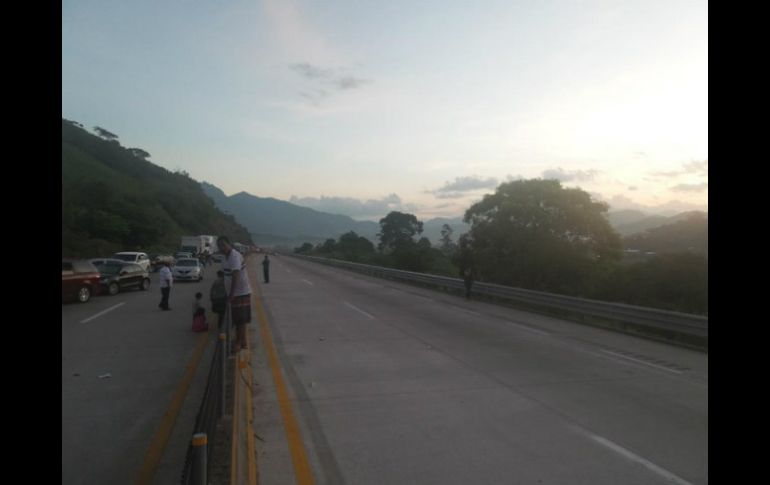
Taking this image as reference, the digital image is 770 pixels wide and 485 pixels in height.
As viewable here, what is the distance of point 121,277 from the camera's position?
23922 mm

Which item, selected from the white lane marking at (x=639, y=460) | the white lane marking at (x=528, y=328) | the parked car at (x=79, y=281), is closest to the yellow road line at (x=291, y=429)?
the white lane marking at (x=639, y=460)

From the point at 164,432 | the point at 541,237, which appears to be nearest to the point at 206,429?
the point at 164,432

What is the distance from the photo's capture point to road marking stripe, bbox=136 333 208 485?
5223 millimetres

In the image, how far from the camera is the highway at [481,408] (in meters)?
5.28

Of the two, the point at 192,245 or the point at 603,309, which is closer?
the point at 603,309

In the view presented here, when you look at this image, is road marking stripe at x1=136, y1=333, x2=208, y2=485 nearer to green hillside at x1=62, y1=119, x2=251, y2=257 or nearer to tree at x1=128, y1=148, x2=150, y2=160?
green hillside at x1=62, y1=119, x2=251, y2=257

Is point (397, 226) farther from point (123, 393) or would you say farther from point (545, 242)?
point (123, 393)

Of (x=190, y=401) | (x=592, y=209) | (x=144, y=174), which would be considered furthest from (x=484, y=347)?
(x=144, y=174)

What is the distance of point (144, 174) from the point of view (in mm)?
151000

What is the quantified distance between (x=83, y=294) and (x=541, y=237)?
21.7m

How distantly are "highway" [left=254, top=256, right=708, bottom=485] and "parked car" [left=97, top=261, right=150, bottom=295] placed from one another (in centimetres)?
1249

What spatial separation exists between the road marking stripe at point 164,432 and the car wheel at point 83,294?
1226cm

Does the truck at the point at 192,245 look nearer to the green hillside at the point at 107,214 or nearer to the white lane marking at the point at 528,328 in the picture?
the green hillside at the point at 107,214
